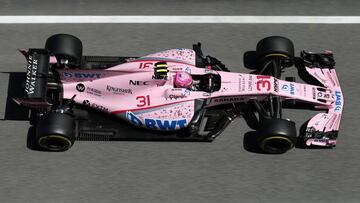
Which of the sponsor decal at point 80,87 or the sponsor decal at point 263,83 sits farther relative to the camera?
the sponsor decal at point 263,83

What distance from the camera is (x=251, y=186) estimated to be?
12.5 m

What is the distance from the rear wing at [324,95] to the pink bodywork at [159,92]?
19mm

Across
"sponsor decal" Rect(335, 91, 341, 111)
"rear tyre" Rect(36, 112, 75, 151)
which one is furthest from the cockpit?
"sponsor decal" Rect(335, 91, 341, 111)

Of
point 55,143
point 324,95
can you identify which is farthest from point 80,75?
point 324,95

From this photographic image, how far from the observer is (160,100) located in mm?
12391

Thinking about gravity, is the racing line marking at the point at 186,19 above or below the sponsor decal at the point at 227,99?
above

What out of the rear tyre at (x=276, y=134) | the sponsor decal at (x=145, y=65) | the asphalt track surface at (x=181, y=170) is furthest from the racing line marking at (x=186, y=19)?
the rear tyre at (x=276, y=134)

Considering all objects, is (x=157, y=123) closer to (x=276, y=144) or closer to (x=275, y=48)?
(x=276, y=144)

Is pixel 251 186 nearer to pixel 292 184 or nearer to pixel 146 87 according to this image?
pixel 292 184

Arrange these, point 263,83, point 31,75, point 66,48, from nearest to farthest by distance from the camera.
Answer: point 31,75
point 263,83
point 66,48

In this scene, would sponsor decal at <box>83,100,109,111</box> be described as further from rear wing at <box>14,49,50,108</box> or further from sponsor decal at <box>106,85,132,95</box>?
rear wing at <box>14,49,50,108</box>

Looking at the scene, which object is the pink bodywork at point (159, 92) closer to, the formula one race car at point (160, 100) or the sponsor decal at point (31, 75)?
the formula one race car at point (160, 100)

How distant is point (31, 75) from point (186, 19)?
175 inches

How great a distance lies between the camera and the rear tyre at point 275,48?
13.5m
